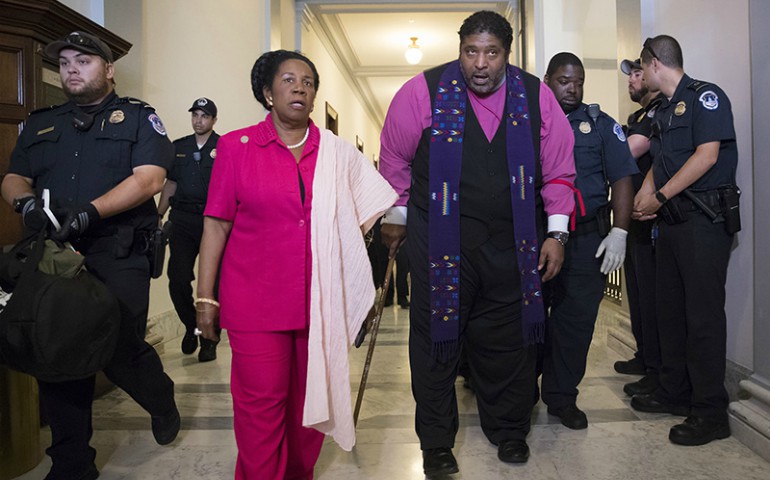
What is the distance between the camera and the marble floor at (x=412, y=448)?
219 cm

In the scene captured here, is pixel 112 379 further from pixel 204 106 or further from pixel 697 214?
pixel 697 214

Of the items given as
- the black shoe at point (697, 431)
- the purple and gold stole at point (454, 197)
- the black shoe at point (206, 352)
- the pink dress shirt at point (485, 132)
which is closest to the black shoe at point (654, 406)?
the black shoe at point (697, 431)

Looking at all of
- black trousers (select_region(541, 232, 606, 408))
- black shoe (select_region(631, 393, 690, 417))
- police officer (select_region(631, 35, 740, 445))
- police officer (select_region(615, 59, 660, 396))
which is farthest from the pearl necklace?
black shoe (select_region(631, 393, 690, 417))

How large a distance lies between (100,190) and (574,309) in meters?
1.99

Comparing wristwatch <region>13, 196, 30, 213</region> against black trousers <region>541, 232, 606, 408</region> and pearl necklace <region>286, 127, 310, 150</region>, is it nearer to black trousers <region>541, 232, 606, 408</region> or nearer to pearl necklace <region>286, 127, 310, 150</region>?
pearl necklace <region>286, 127, 310, 150</region>

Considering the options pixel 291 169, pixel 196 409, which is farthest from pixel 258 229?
pixel 196 409

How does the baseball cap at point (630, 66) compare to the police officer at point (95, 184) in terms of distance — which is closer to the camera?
the police officer at point (95, 184)

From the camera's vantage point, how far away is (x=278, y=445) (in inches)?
73.7

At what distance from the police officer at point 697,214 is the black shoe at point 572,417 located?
0.36m

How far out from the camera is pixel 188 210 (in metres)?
3.92

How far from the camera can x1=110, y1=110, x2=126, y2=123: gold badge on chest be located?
2.18 metres

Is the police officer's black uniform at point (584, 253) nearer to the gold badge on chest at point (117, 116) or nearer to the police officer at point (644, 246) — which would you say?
the police officer at point (644, 246)

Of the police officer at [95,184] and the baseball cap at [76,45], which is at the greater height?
the baseball cap at [76,45]

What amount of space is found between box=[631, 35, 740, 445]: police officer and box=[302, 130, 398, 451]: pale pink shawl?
1365mm
